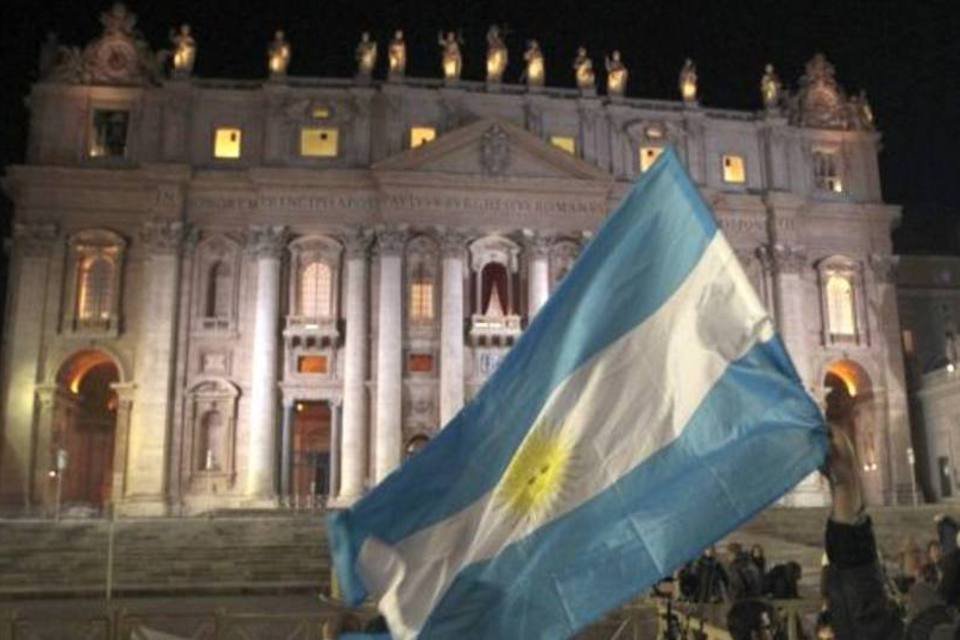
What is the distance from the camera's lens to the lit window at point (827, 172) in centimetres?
5212

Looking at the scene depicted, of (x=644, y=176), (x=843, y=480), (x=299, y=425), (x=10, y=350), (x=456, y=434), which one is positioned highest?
(x=10, y=350)

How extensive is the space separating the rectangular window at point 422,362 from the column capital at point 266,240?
775 cm

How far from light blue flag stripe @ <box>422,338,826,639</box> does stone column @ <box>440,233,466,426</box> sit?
129 ft

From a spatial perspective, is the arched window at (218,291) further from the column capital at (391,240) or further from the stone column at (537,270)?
the stone column at (537,270)

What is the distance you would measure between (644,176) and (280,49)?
45234 millimetres

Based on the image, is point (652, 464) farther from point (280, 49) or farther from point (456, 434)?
point (280, 49)

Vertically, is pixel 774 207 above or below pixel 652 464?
above

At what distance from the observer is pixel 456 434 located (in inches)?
217

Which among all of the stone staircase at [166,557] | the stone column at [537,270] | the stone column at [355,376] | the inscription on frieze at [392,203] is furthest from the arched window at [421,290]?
the stone staircase at [166,557]

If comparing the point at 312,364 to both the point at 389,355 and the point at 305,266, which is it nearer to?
the point at 389,355

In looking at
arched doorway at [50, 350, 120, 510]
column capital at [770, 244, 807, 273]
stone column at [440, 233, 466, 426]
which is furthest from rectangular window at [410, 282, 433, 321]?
column capital at [770, 244, 807, 273]

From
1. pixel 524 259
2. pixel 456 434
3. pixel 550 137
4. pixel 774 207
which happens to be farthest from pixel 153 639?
pixel 774 207

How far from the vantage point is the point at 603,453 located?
491 cm

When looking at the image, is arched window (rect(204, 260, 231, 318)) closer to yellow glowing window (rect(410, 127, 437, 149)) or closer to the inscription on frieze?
the inscription on frieze
